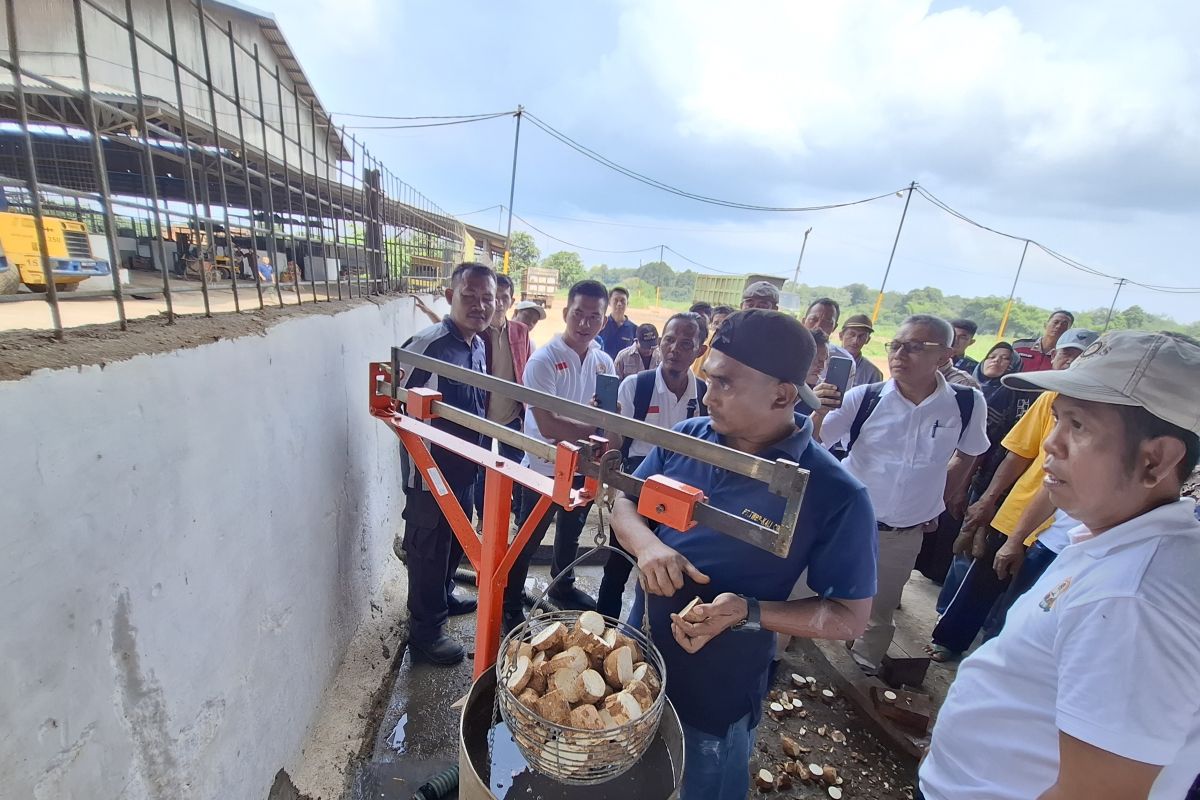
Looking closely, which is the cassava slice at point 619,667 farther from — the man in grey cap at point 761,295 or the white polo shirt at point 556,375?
the man in grey cap at point 761,295

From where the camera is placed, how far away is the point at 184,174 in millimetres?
1943

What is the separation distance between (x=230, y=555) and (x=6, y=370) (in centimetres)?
94

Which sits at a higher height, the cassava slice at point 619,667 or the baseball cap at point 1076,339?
the baseball cap at point 1076,339

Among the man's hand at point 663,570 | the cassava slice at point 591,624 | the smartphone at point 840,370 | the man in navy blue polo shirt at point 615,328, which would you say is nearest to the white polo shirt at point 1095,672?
the man's hand at point 663,570

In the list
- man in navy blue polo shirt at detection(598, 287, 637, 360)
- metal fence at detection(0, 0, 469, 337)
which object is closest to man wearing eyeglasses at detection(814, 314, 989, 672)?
metal fence at detection(0, 0, 469, 337)

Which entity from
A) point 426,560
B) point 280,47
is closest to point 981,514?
point 426,560

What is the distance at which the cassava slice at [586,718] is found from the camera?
1140mm

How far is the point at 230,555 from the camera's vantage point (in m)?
1.69

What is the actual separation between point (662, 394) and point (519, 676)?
2.24 m

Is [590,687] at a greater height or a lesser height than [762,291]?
lesser

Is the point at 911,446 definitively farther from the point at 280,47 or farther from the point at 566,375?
the point at 280,47

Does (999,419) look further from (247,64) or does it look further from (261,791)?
(247,64)

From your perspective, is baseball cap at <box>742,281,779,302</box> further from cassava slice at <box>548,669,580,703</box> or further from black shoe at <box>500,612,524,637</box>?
cassava slice at <box>548,669,580,703</box>

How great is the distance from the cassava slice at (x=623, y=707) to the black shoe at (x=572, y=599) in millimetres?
2581
